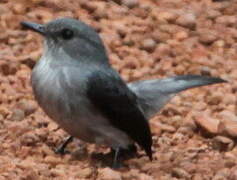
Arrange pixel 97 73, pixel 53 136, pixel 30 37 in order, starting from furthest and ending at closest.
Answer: pixel 30 37 < pixel 53 136 < pixel 97 73

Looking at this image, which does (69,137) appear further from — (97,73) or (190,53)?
(190,53)

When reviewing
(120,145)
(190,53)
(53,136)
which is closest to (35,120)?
(53,136)

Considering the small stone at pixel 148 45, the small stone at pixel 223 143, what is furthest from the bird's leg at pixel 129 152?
the small stone at pixel 148 45

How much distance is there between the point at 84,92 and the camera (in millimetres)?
8875

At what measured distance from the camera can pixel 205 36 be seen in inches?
467

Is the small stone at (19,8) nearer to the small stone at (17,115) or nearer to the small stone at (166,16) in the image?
the small stone at (166,16)

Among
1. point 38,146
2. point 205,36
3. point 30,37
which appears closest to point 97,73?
point 38,146

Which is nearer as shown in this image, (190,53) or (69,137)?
(69,137)

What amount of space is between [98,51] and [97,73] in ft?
0.83

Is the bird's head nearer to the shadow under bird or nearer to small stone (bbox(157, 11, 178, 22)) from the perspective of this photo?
the shadow under bird

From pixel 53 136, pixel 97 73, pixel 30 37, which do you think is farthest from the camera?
pixel 30 37

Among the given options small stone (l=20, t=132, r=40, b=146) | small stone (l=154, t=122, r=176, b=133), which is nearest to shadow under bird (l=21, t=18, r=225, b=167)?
small stone (l=20, t=132, r=40, b=146)

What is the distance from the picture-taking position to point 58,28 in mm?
9156

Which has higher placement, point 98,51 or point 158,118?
point 98,51
